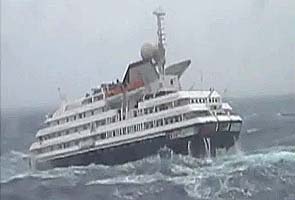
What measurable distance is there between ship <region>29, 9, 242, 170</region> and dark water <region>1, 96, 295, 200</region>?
3 centimetres

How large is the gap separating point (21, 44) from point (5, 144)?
365 mm

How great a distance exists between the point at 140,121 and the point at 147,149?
0.10 meters

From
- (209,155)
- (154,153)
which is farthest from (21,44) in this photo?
(209,155)

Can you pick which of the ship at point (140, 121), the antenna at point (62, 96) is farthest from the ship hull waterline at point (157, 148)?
the antenna at point (62, 96)

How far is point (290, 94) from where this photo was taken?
2225mm

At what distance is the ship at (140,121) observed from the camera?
229 cm

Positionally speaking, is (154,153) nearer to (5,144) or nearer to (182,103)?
(182,103)

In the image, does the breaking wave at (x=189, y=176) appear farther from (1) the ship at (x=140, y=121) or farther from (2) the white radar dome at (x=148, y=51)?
(2) the white radar dome at (x=148, y=51)

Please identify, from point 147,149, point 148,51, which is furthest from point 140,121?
point 148,51

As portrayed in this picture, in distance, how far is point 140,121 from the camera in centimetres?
237

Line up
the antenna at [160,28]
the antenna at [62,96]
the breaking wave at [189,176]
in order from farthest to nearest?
the antenna at [62,96]
the antenna at [160,28]
the breaking wave at [189,176]

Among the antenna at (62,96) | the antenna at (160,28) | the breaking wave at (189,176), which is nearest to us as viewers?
the breaking wave at (189,176)

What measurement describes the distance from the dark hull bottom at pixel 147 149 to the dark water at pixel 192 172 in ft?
0.07

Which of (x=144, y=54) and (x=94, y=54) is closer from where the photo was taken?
(x=144, y=54)
